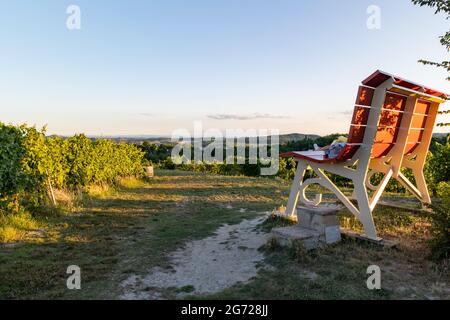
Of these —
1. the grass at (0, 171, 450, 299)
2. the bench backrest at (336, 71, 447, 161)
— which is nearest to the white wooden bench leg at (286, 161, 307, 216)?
the grass at (0, 171, 450, 299)

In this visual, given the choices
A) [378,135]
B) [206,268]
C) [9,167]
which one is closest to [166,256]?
[206,268]

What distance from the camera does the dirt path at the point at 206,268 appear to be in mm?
4047

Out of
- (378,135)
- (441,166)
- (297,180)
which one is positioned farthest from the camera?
(441,166)

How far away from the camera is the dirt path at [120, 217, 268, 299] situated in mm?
4047

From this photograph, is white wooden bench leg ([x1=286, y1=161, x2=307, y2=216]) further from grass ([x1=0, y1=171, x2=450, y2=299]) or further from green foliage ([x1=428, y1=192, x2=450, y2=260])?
green foliage ([x1=428, y1=192, x2=450, y2=260])

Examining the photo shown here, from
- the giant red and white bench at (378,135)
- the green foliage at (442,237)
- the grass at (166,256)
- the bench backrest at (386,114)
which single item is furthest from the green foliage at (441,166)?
the green foliage at (442,237)

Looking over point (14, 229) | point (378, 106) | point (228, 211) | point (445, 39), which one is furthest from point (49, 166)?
point (445, 39)

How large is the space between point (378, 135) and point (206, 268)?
11.1 feet

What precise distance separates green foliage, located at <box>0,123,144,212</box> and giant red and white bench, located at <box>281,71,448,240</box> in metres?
6.43

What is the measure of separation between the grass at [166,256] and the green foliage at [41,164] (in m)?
0.89

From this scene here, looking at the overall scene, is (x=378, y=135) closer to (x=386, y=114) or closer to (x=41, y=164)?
(x=386, y=114)

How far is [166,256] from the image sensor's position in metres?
5.43
